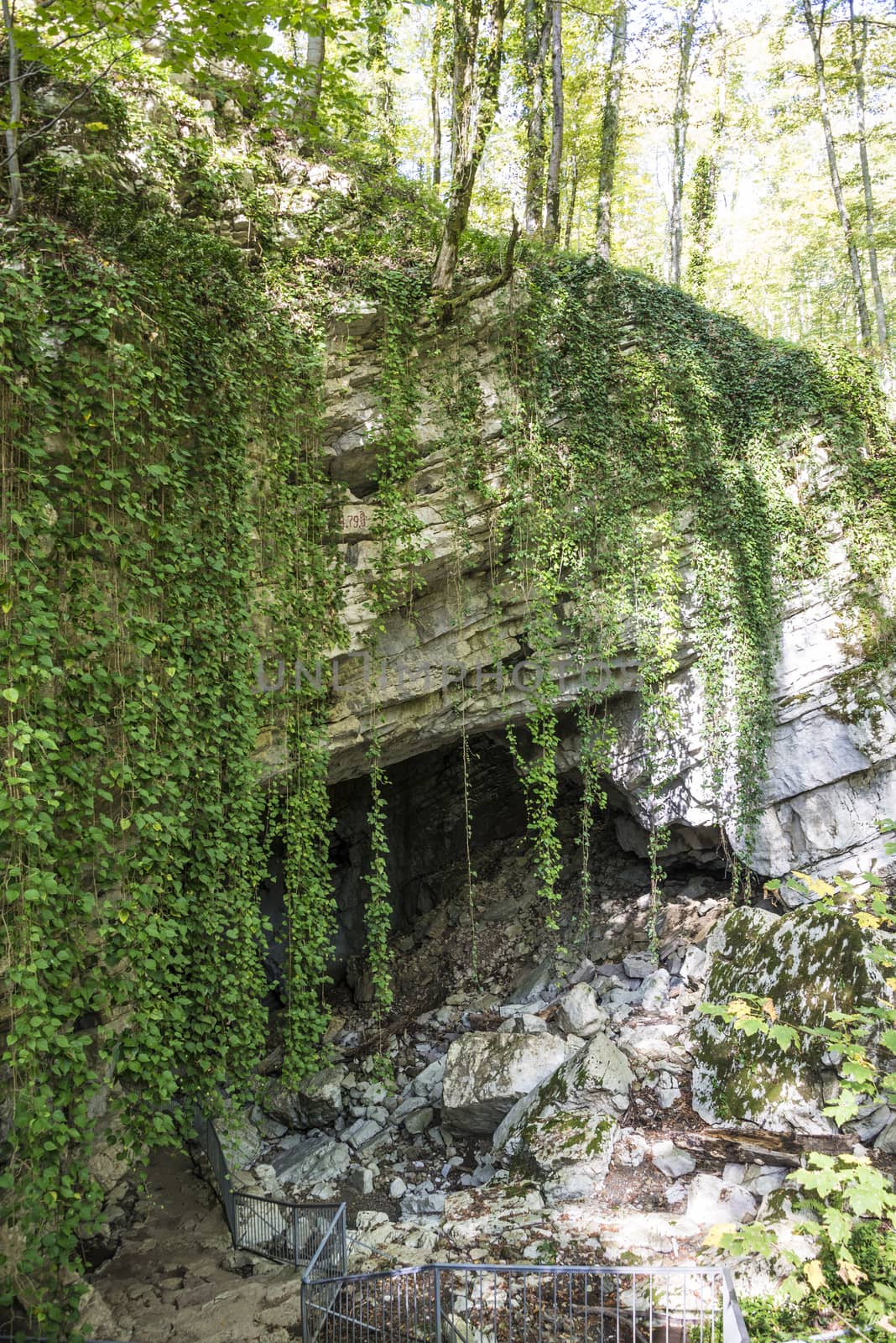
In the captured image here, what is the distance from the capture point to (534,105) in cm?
809

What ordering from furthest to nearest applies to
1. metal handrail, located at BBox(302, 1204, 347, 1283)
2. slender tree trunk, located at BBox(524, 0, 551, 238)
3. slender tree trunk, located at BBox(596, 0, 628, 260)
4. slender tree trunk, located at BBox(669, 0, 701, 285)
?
slender tree trunk, located at BBox(669, 0, 701, 285), slender tree trunk, located at BBox(596, 0, 628, 260), slender tree trunk, located at BBox(524, 0, 551, 238), metal handrail, located at BBox(302, 1204, 347, 1283)

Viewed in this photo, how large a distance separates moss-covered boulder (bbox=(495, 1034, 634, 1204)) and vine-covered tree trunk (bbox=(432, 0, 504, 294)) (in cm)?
595

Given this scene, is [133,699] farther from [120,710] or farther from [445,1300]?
[445,1300]

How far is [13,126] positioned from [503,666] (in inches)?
189

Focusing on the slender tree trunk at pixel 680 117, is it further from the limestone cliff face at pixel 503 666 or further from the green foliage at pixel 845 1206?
the green foliage at pixel 845 1206

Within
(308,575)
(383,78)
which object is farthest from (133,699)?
(383,78)

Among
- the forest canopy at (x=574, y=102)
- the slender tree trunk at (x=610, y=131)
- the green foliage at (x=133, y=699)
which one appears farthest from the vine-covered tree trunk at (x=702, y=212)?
the green foliage at (x=133, y=699)

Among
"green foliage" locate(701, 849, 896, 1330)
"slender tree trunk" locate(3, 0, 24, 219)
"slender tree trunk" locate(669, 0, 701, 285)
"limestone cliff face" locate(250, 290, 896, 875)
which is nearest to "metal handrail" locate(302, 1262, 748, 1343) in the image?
"green foliage" locate(701, 849, 896, 1330)

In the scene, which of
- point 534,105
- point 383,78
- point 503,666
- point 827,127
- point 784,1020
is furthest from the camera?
point 827,127

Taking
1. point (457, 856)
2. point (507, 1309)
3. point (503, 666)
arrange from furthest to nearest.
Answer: point (457, 856), point (503, 666), point (507, 1309)

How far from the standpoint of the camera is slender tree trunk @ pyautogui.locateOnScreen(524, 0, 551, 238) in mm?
7891

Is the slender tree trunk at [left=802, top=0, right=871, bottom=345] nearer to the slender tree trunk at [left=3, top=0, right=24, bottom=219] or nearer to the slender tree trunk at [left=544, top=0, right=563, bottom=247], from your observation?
the slender tree trunk at [left=544, top=0, right=563, bottom=247]

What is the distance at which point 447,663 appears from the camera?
6488 millimetres

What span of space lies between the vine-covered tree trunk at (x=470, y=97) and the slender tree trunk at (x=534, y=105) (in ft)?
7.76
